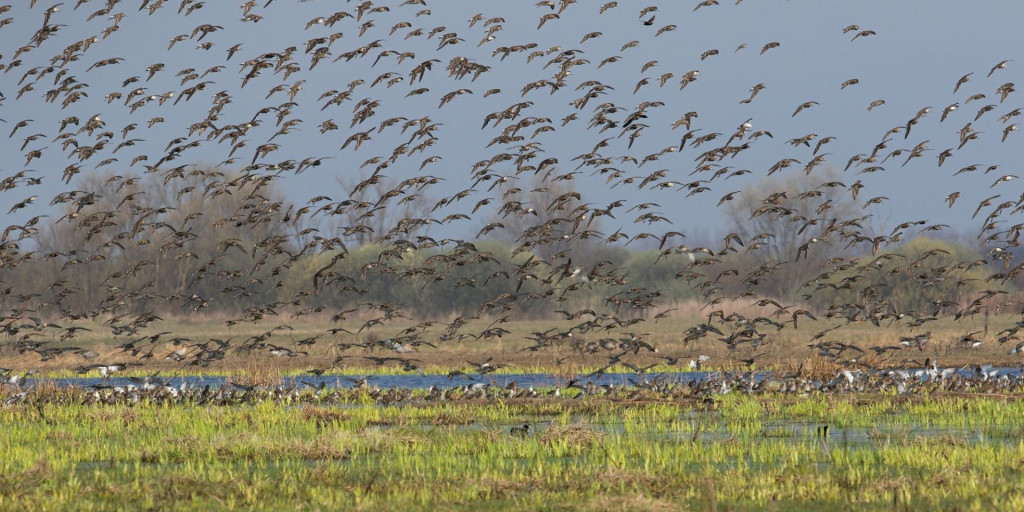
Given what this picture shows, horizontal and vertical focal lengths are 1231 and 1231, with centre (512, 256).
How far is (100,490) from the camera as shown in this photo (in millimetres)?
14797

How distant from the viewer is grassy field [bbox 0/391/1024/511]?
45.4 ft

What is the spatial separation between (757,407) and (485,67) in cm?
1103

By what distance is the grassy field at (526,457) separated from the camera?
13852mm

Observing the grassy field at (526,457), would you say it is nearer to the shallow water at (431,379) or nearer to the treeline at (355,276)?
the shallow water at (431,379)

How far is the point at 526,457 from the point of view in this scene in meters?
18.1

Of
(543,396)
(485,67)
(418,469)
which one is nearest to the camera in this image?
(418,469)

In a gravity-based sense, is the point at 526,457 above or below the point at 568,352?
below

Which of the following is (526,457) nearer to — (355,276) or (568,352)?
(568,352)

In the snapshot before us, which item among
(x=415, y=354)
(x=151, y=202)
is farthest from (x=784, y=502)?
(x=151, y=202)

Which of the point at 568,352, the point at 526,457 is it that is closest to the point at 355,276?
the point at 568,352

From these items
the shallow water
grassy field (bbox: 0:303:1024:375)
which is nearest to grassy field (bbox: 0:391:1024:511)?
the shallow water

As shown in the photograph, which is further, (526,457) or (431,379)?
(431,379)

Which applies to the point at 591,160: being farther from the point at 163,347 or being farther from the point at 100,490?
the point at 163,347

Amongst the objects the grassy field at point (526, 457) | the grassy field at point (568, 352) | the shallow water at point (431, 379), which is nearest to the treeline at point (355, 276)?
the grassy field at point (568, 352)
